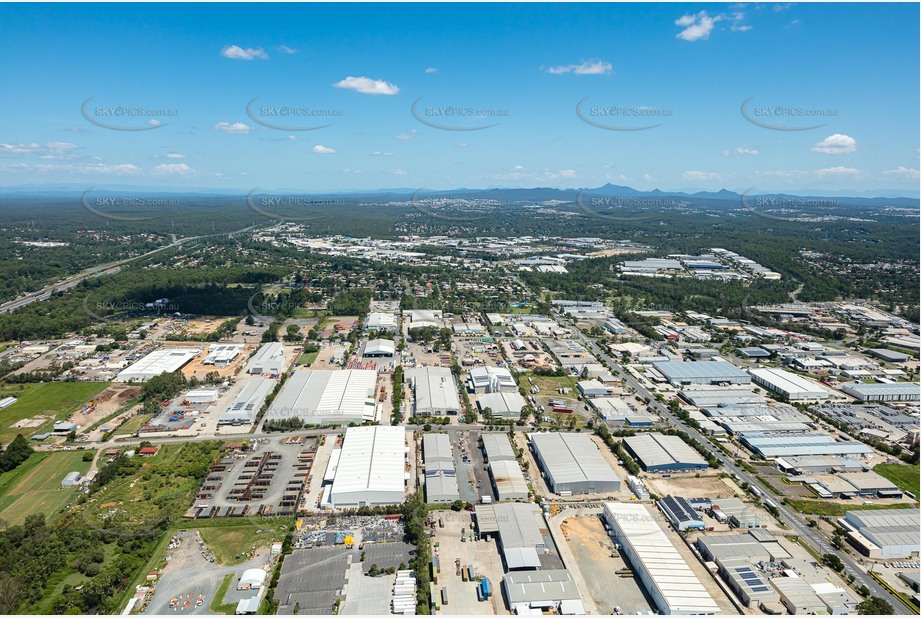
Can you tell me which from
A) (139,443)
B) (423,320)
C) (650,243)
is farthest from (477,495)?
(650,243)

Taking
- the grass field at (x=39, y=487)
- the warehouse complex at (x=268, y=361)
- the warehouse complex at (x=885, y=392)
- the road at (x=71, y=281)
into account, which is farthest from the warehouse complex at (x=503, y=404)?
the road at (x=71, y=281)

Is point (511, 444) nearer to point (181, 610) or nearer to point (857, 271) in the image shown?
point (181, 610)

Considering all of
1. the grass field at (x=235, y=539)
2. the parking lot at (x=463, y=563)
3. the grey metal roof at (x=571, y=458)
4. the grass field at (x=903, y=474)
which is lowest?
the grass field at (x=903, y=474)

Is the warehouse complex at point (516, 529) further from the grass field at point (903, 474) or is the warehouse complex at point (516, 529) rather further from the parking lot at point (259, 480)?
the grass field at point (903, 474)

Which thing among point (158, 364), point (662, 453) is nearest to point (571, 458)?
point (662, 453)

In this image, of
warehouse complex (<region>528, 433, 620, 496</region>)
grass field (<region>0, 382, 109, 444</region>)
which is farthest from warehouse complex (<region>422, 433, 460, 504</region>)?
grass field (<region>0, 382, 109, 444</region>)

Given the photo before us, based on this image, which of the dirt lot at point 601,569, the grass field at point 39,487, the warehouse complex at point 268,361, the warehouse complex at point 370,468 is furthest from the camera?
the warehouse complex at point 268,361
